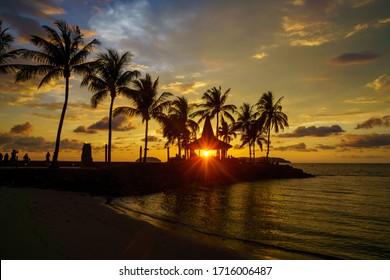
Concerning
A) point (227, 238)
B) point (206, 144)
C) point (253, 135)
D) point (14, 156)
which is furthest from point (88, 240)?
point (253, 135)

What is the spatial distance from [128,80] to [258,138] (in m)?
34.6

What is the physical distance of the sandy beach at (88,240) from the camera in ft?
22.8

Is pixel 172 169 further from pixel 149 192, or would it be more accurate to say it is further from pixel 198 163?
pixel 149 192

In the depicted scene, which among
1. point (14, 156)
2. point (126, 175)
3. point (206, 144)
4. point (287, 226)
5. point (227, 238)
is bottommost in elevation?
point (287, 226)

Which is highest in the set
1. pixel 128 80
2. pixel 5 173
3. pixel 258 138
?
pixel 128 80

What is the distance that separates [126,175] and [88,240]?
66.1 ft

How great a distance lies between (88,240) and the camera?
828cm

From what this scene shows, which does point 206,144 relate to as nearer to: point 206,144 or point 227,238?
point 206,144

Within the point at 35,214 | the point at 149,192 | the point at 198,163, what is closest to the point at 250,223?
the point at 35,214

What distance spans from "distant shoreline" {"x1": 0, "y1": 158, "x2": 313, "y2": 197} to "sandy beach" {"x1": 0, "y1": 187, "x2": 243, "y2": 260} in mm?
11723

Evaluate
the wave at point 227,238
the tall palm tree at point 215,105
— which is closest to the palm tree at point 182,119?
the tall palm tree at point 215,105

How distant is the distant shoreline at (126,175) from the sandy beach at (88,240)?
11.7 metres

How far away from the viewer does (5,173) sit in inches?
914
